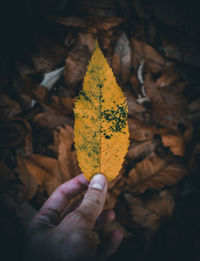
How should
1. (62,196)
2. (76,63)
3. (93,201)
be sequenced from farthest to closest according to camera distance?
(76,63) < (62,196) < (93,201)

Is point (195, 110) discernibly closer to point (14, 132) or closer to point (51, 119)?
point (51, 119)

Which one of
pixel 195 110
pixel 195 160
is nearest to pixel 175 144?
pixel 195 160

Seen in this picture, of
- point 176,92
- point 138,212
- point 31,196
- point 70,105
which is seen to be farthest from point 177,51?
point 31,196

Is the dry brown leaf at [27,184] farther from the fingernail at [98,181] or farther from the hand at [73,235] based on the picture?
the fingernail at [98,181]

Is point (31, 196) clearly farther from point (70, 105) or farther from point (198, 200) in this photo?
point (198, 200)

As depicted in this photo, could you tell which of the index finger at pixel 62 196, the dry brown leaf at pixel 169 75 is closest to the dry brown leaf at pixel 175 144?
the dry brown leaf at pixel 169 75

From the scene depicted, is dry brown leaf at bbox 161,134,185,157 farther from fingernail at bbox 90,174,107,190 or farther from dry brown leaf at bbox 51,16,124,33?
dry brown leaf at bbox 51,16,124,33
